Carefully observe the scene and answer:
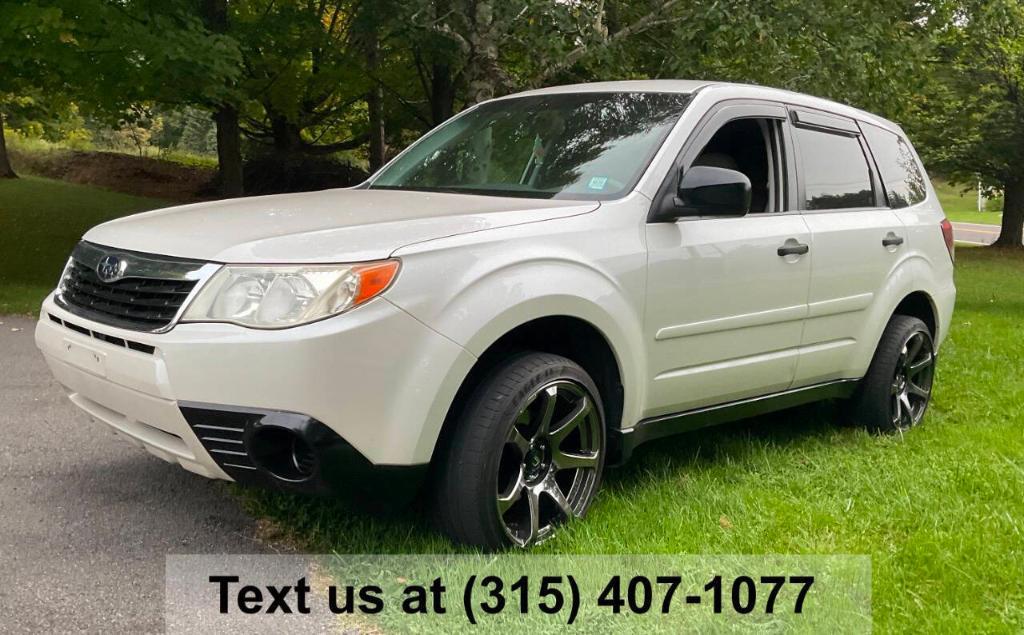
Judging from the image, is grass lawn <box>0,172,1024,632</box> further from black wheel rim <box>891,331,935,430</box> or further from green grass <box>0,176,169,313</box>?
green grass <box>0,176,169,313</box>

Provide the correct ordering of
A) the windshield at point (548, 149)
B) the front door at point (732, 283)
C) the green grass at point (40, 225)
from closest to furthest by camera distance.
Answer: the front door at point (732, 283) < the windshield at point (548, 149) < the green grass at point (40, 225)

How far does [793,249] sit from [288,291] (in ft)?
8.37

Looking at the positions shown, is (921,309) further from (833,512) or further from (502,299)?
(502,299)

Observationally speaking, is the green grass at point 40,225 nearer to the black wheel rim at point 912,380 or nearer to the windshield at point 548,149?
the windshield at point 548,149

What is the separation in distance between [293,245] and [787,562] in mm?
2149

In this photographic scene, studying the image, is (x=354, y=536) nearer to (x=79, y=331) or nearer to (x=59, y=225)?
(x=79, y=331)

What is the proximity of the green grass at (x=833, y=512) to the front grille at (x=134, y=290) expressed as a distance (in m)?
1.14

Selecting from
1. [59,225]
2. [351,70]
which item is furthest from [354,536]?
[59,225]

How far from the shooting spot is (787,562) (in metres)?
3.65

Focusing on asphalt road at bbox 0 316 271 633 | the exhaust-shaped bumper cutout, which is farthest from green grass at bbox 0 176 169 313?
the exhaust-shaped bumper cutout

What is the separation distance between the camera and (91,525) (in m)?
4.00

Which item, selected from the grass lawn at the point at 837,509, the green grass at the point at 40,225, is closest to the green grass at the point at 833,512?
the grass lawn at the point at 837,509

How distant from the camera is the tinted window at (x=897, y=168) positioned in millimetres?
5617

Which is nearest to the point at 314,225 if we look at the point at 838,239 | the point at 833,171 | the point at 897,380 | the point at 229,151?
the point at 838,239
